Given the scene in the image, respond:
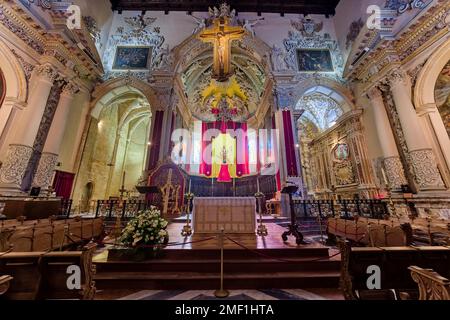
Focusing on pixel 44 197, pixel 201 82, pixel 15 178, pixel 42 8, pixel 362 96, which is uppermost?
pixel 201 82

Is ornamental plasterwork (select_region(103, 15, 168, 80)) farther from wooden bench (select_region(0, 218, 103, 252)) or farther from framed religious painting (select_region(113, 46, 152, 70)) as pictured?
wooden bench (select_region(0, 218, 103, 252))

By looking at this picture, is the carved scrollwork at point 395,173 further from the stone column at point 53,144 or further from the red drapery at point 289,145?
the stone column at point 53,144

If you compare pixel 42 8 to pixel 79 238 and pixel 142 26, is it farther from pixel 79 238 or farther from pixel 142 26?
pixel 79 238

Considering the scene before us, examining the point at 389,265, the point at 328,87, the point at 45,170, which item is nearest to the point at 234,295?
the point at 389,265

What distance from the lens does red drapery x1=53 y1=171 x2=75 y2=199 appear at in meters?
8.03

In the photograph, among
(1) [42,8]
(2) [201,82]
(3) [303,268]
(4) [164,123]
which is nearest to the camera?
(3) [303,268]

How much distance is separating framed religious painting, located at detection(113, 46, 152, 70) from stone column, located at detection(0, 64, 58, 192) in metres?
4.53

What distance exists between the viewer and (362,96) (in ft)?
31.2

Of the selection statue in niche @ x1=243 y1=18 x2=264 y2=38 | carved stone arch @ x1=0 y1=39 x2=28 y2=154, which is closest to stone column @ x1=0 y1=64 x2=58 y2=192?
carved stone arch @ x1=0 y1=39 x2=28 y2=154

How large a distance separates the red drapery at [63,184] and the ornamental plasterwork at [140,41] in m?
6.37

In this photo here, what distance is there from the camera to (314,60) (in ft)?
37.6
